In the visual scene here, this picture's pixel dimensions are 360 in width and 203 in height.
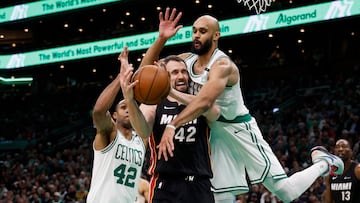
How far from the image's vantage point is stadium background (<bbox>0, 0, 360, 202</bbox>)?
1639 centimetres

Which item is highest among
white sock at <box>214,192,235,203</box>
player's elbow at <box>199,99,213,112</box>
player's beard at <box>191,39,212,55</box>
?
player's beard at <box>191,39,212,55</box>

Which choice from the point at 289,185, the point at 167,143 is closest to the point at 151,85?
→ the point at 167,143

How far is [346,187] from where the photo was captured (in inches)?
346

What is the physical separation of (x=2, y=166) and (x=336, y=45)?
1306cm

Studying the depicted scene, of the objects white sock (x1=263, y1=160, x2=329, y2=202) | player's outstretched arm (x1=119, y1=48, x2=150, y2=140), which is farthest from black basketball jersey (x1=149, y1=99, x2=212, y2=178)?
white sock (x1=263, y1=160, x2=329, y2=202)

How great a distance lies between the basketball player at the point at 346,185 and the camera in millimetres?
8703

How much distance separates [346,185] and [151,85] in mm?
5129

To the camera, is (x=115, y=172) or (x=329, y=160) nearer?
(x=115, y=172)

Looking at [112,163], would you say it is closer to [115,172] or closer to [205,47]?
[115,172]

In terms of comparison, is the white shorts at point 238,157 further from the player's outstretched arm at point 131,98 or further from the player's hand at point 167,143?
the player's hand at point 167,143

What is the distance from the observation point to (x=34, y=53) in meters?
25.1

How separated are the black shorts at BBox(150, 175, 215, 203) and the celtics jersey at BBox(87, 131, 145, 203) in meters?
1.04

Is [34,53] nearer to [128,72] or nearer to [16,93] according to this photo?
[16,93]

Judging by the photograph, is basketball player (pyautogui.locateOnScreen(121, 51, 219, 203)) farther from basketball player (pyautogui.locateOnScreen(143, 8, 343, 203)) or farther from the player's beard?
the player's beard
